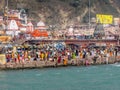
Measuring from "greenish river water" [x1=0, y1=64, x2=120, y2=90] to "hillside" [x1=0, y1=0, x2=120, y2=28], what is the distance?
88.4 m

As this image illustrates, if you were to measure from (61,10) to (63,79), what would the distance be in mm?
113323

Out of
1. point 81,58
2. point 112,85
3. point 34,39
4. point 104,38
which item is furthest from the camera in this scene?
point 104,38

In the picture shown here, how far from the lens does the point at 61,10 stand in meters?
178

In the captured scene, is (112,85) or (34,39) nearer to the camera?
(112,85)

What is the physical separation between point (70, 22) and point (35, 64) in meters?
97.1

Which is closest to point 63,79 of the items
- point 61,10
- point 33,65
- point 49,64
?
point 33,65

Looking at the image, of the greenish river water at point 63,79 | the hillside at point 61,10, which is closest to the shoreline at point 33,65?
the greenish river water at point 63,79

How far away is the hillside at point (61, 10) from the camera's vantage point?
17075 centimetres

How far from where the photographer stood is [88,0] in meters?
185

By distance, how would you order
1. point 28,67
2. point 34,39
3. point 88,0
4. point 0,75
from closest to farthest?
point 0,75
point 28,67
point 34,39
point 88,0

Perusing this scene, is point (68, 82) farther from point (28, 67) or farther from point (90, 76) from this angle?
point (28, 67)

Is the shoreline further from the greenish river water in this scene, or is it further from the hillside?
the hillside

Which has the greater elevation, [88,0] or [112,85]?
[88,0]

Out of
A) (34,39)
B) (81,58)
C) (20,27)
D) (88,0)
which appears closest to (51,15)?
(88,0)
